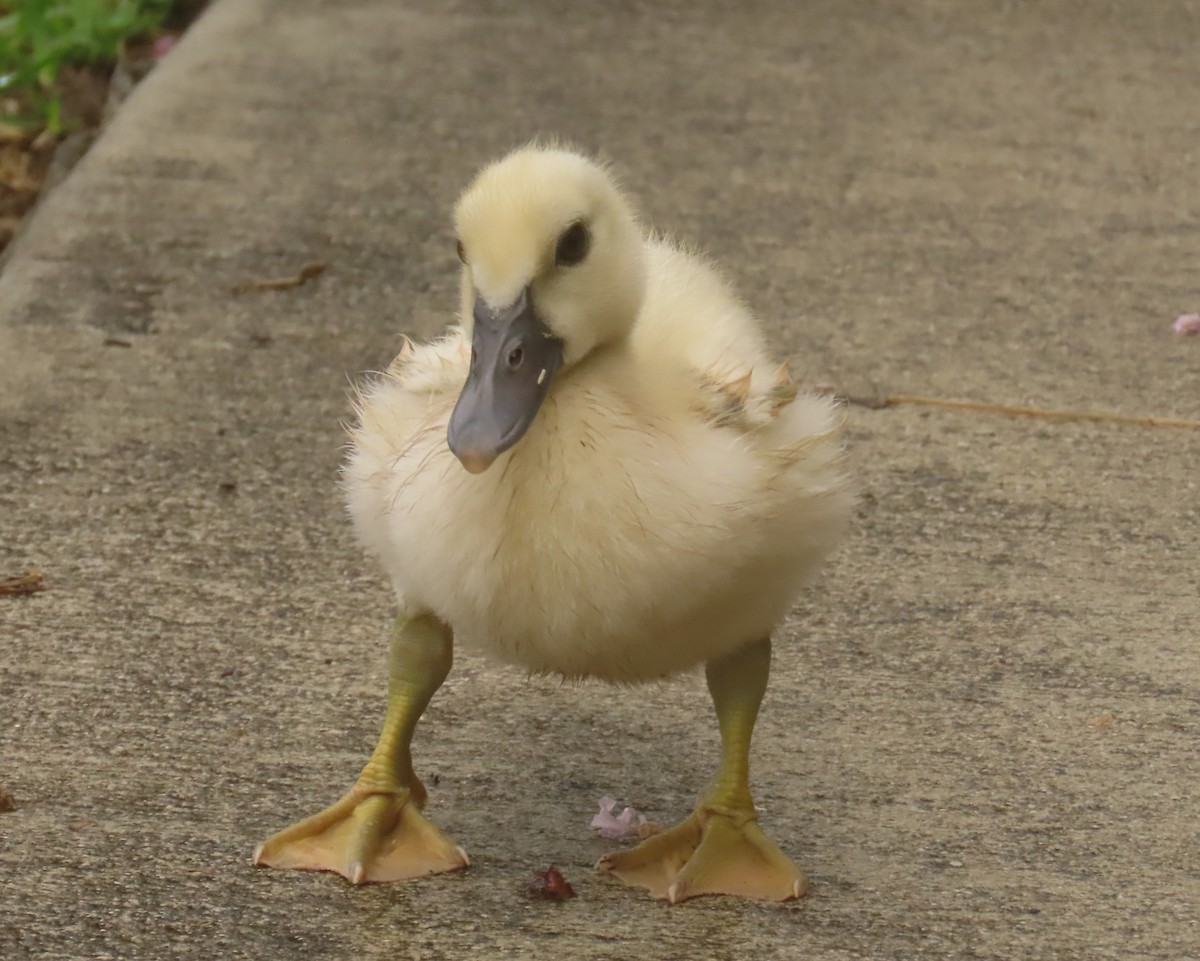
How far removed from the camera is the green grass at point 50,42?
6.41 meters

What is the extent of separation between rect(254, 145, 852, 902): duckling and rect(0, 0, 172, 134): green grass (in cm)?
391

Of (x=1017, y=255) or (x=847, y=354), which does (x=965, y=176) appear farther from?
(x=847, y=354)

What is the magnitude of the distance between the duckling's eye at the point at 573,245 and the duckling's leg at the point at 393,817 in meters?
0.69

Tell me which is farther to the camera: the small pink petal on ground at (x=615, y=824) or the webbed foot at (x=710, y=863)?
the small pink petal on ground at (x=615, y=824)

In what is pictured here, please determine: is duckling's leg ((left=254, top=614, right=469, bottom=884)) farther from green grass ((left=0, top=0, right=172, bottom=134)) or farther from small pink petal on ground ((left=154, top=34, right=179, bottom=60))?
small pink petal on ground ((left=154, top=34, right=179, bottom=60))

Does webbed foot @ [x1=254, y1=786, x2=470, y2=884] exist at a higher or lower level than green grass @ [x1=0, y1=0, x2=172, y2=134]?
higher

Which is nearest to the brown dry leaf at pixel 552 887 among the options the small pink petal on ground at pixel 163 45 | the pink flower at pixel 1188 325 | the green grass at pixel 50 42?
the pink flower at pixel 1188 325

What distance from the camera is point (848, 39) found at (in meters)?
6.74

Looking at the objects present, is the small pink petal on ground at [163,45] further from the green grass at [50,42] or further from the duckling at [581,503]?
the duckling at [581,503]

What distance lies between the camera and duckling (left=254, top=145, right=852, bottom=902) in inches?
104

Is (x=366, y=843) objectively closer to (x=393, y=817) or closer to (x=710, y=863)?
(x=393, y=817)

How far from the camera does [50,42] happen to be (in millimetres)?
6543

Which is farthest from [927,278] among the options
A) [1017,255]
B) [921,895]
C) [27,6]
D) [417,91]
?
[27,6]

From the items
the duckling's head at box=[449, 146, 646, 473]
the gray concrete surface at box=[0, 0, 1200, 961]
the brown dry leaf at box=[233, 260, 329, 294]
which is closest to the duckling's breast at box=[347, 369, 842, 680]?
the duckling's head at box=[449, 146, 646, 473]
